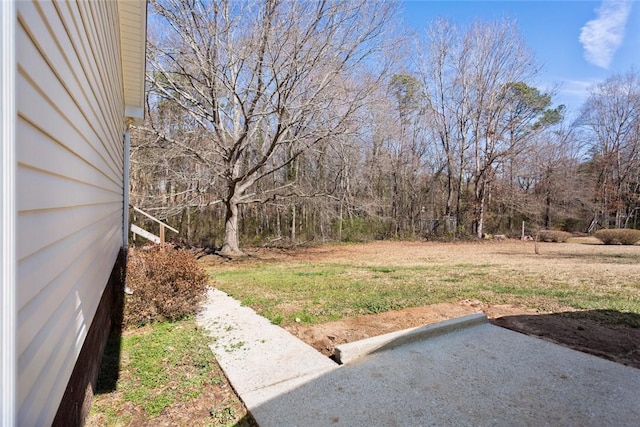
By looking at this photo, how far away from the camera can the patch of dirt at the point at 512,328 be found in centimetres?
337

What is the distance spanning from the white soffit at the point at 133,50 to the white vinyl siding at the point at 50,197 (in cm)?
277

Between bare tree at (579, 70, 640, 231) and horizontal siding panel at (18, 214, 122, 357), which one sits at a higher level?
bare tree at (579, 70, 640, 231)

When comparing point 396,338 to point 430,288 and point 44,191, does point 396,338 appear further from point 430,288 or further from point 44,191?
point 44,191

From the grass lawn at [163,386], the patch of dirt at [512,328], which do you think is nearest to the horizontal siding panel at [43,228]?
the grass lawn at [163,386]

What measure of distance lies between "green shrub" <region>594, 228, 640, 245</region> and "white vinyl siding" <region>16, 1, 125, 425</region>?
20021mm

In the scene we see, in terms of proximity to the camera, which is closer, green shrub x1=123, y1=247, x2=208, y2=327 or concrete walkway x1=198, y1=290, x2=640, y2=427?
concrete walkway x1=198, y1=290, x2=640, y2=427

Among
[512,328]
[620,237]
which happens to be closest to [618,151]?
[620,237]

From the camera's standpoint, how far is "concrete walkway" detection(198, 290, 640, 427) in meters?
2.23

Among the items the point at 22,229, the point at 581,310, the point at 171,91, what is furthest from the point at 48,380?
the point at 171,91

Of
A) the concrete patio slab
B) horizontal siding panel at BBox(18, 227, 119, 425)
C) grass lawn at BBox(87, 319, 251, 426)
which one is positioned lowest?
grass lawn at BBox(87, 319, 251, 426)

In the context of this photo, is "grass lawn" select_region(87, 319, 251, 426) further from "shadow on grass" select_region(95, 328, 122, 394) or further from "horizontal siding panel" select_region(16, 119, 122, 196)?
"horizontal siding panel" select_region(16, 119, 122, 196)

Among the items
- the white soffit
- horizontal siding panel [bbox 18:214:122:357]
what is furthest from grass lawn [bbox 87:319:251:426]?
the white soffit

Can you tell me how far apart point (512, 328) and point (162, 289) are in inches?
166

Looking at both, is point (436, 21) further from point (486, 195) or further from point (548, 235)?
point (548, 235)
